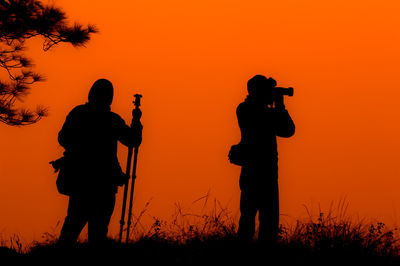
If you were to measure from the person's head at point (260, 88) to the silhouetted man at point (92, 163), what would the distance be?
4.18 ft

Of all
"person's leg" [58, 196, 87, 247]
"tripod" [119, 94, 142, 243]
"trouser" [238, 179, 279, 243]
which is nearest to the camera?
"person's leg" [58, 196, 87, 247]

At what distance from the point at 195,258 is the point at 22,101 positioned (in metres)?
4.03

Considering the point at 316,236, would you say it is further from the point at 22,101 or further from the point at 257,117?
the point at 22,101

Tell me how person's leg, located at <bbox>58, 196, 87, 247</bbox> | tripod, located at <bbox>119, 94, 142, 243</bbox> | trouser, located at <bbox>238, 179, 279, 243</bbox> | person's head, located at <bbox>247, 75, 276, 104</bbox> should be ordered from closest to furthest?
person's leg, located at <bbox>58, 196, 87, 247</bbox>, trouser, located at <bbox>238, 179, 279, 243</bbox>, person's head, located at <bbox>247, 75, 276, 104</bbox>, tripod, located at <bbox>119, 94, 142, 243</bbox>

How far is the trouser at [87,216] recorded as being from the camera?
19.6ft

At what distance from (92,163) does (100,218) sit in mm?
498

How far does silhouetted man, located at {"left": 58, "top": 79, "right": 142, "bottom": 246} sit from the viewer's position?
599 cm

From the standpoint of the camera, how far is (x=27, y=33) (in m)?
8.41

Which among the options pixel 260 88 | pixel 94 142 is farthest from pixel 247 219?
pixel 94 142

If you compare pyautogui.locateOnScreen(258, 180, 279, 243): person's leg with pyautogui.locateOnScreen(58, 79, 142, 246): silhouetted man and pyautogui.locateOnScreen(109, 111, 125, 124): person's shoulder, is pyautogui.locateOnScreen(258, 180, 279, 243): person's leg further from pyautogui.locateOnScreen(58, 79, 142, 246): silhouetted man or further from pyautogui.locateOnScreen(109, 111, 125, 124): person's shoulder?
pyautogui.locateOnScreen(109, 111, 125, 124): person's shoulder

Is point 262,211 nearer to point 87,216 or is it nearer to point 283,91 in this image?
point 283,91

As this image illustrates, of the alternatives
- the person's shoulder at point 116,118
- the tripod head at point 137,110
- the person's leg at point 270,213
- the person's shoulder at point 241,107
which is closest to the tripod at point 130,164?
the tripod head at point 137,110

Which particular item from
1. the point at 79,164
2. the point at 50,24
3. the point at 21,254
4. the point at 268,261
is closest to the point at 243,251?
the point at 268,261

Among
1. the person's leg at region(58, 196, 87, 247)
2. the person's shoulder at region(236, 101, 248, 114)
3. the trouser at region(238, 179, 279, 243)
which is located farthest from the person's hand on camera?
the person's leg at region(58, 196, 87, 247)
